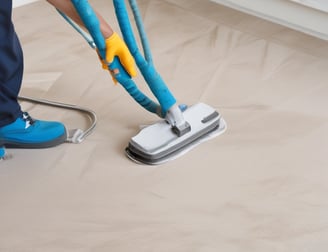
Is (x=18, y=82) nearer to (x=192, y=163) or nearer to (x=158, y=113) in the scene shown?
(x=158, y=113)

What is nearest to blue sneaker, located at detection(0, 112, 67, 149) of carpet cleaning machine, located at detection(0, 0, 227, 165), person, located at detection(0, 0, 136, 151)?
person, located at detection(0, 0, 136, 151)

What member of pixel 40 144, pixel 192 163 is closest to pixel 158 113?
pixel 192 163

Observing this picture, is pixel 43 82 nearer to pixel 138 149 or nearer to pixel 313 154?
pixel 138 149

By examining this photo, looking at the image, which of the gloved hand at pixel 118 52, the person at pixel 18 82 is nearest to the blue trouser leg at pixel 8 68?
the person at pixel 18 82

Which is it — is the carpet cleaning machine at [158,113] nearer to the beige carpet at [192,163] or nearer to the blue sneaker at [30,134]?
the beige carpet at [192,163]

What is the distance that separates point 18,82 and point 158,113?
0.46m

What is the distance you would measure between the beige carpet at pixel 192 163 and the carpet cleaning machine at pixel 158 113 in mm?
39

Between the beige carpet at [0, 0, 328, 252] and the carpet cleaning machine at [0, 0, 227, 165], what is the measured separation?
4 centimetres

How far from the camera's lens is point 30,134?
1.78m

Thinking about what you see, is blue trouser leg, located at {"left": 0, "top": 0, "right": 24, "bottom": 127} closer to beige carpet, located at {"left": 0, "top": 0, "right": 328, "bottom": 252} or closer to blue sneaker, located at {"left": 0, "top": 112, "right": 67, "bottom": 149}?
blue sneaker, located at {"left": 0, "top": 112, "right": 67, "bottom": 149}

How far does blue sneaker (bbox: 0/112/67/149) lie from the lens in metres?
1.77

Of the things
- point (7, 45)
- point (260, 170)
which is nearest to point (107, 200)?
point (260, 170)

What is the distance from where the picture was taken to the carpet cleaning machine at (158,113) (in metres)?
1.61

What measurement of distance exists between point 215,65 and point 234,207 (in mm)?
839
